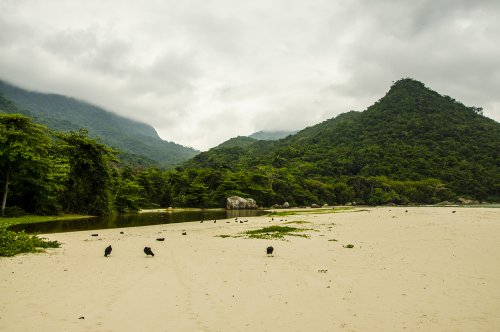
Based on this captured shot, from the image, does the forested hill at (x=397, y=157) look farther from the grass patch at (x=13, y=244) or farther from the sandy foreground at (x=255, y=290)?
the sandy foreground at (x=255, y=290)

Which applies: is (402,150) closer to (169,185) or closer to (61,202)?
(169,185)

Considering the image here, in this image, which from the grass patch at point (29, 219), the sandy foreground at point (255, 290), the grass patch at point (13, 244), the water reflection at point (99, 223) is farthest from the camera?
the grass patch at point (29, 219)

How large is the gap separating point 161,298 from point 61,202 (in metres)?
49.0

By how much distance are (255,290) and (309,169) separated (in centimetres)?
11994

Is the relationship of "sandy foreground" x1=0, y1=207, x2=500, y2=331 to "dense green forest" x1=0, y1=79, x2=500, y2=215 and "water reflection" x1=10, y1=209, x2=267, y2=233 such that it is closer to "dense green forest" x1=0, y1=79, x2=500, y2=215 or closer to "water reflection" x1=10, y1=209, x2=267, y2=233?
"water reflection" x1=10, y1=209, x2=267, y2=233

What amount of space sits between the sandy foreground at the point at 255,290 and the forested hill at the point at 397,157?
84.4m

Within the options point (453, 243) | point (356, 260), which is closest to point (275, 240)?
point (356, 260)

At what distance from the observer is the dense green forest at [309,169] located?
43.5 meters

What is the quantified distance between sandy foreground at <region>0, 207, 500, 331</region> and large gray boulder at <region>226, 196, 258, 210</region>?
231 feet

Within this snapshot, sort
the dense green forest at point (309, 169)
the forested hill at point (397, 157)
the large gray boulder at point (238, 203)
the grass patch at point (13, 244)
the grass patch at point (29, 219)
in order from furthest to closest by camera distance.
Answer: the forested hill at point (397, 157) < the large gray boulder at point (238, 203) < the dense green forest at point (309, 169) < the grass patch at point (29, 219) < the grass patch at point (13, 244)

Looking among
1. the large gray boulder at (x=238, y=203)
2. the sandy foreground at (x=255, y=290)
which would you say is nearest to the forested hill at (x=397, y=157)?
the large gray boulder at (x=238, y=203)

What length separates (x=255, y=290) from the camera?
38.1 feet

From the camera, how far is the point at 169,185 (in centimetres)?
9762

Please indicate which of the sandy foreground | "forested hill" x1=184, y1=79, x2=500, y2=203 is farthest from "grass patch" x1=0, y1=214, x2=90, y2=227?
"forested hill" x1=184, y1=79, x2=500, y2=203
